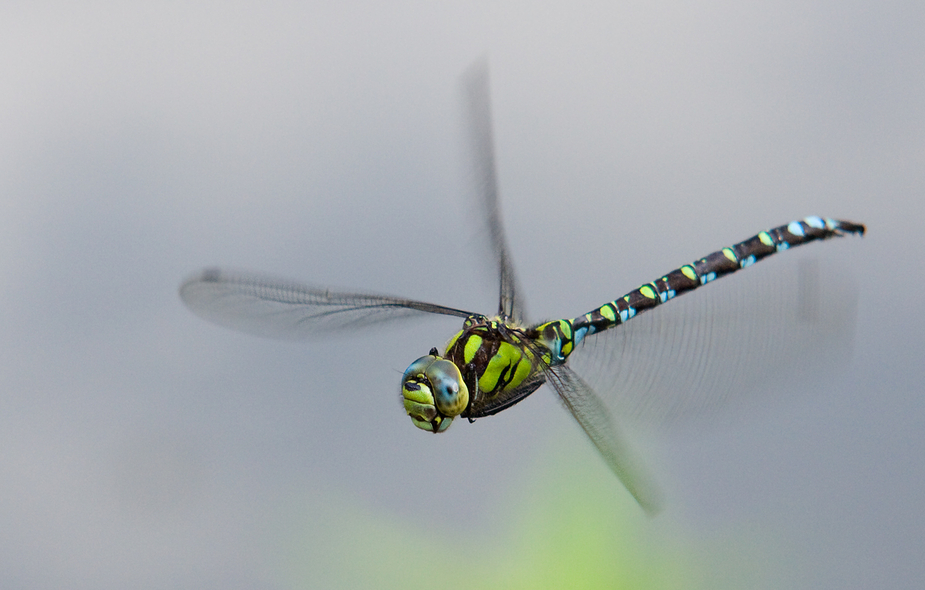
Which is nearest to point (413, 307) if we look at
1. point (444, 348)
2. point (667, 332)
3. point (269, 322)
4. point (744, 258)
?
point (444, 348)

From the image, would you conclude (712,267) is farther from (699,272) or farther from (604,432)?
(604,432)

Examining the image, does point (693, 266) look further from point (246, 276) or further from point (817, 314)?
point (246, 276)

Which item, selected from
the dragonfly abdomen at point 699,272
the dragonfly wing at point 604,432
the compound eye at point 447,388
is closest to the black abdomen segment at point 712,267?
the dragonfly abdomen at point 699,272

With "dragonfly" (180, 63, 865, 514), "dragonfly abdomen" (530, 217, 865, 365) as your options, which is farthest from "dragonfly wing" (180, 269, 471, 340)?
"dragonfly abdomen" (530, 217, 865, 365)

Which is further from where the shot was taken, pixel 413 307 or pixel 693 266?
pixel 693 266

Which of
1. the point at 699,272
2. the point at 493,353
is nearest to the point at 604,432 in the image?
the point at 493,353

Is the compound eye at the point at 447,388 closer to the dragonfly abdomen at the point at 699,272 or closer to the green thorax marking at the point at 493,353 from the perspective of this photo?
the green thorax marking at the point at 493,353
